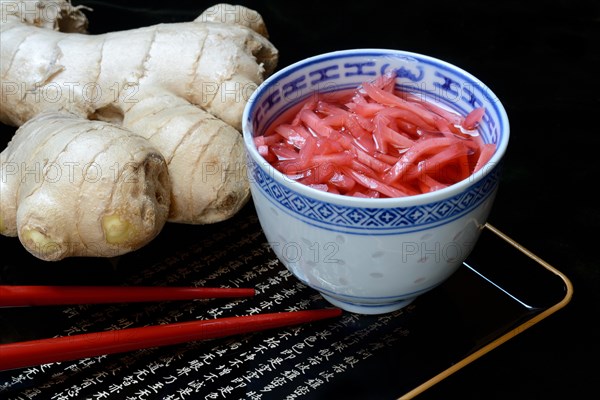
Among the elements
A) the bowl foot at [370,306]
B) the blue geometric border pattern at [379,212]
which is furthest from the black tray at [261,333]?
the blue geometric border pattern at [379,212]

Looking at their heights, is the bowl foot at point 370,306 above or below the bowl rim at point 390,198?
below

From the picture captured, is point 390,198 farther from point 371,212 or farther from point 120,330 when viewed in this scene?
point 120,330

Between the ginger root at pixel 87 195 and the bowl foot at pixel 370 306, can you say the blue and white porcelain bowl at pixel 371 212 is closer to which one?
the bowl foot at pixel 370 306

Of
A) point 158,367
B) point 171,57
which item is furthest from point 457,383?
point 171,57

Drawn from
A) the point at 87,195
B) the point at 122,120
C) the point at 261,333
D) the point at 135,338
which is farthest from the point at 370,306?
the point at 122,120

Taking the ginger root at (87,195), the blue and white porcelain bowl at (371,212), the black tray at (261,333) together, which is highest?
the blue and white porcelain bowl at (371,212)

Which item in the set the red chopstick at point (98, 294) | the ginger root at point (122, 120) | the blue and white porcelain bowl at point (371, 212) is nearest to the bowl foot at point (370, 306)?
the blue and white porcelain bowl at point (371, 212)

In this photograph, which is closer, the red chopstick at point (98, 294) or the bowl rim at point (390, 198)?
the bowl rim at point (390, 198)
